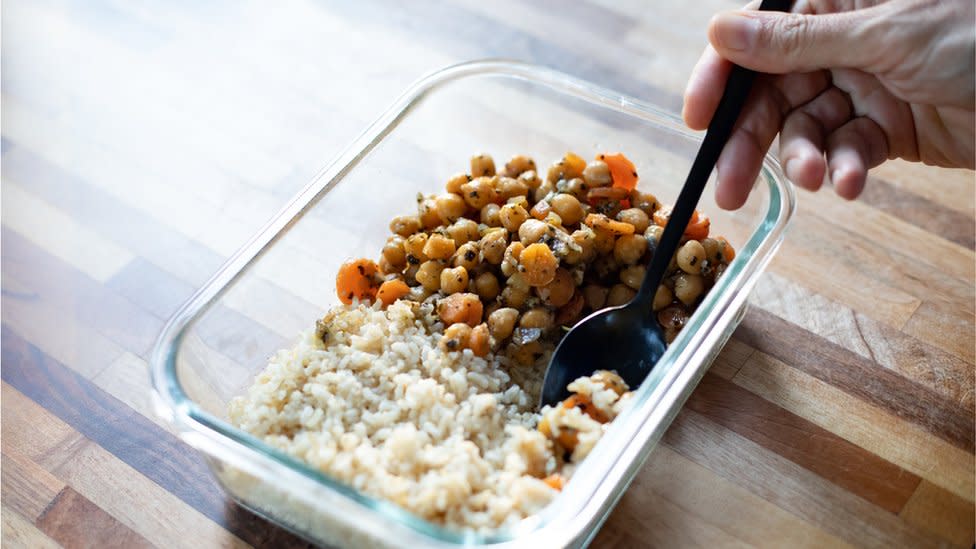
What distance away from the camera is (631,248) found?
5.06 ft

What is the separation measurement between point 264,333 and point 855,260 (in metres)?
1.06

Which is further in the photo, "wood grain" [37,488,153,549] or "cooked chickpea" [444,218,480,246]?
"cooked chickpea" [444,218,480,246]

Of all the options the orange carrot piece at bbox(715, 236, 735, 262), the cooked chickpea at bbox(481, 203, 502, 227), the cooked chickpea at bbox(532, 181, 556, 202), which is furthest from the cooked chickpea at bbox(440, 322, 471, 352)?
the orange carrot piece at bbox(715, 236, 735, 262)

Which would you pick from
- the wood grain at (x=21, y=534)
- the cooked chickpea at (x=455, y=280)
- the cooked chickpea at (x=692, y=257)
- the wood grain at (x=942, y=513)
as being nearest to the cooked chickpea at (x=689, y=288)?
the cooked chickpea at (x=692, y=257)

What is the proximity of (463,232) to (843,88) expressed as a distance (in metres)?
0.69

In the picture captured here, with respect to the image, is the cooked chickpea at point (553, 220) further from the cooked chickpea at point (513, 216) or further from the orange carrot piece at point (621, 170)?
the orange carrot piece at point (621, 170)

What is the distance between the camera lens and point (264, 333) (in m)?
1.58

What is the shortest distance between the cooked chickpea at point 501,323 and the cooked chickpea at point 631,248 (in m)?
0.20

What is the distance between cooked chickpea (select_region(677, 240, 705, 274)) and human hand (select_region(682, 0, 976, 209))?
5.6 inches

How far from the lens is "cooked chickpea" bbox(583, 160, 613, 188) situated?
1.64 metres

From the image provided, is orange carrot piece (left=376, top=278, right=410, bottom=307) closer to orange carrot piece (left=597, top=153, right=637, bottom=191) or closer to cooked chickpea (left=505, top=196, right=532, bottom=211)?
cooked chickpea (left=505, top=196, right=532, bottom=211)

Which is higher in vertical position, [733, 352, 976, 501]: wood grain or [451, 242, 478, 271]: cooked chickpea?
[451, 242, 478, 271]: cooked chickpea

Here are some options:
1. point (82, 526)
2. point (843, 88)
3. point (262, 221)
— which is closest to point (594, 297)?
A: point (843, 88)

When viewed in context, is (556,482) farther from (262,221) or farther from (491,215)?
(262,221)
